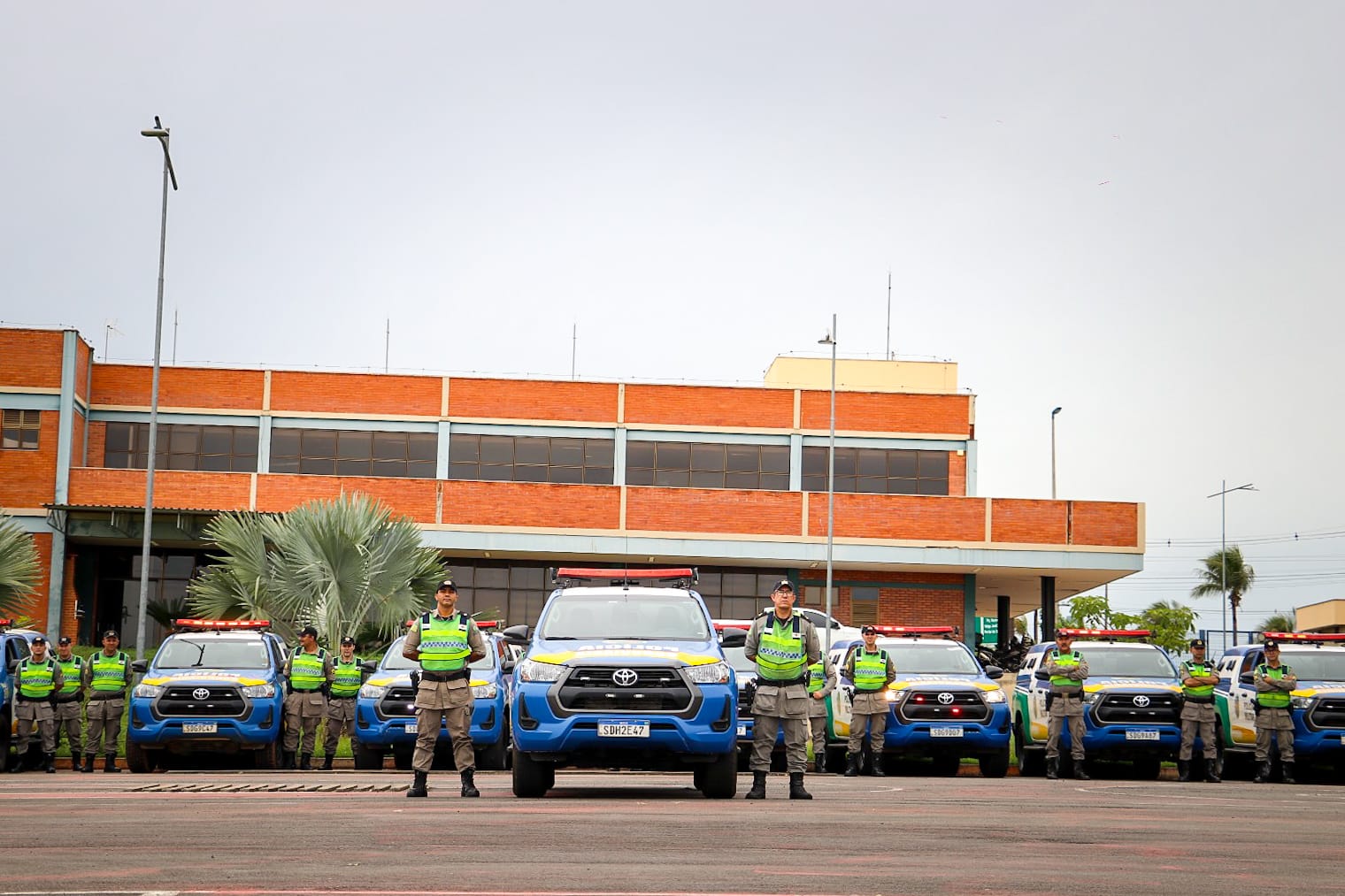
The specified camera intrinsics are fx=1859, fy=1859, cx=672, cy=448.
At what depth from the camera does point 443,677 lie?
53.1 feet

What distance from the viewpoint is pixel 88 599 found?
164 ft

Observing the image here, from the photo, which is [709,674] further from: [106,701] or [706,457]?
[706,457]

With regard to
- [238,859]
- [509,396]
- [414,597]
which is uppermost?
[509,396]

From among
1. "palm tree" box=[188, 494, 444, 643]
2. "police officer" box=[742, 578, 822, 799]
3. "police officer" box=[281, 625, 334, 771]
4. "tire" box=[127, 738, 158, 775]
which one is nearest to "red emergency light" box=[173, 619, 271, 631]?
"police officer" box=[281, 625, 334, 771]

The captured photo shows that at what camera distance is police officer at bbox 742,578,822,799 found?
53.8ft

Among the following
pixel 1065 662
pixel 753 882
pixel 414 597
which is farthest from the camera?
pixel 414 597

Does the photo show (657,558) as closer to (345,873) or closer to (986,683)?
(986,683)

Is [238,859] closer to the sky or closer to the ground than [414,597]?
closer to the ground

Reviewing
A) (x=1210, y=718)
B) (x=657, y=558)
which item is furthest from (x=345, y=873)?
(x=657, y=558)

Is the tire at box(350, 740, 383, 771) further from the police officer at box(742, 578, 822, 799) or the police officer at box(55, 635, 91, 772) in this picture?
the police officer at box(742, 578, 822, 799)

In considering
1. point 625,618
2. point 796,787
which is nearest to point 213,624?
point 625,618

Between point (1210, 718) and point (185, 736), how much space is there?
43.0ft

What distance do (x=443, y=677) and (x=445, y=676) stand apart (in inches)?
0.7

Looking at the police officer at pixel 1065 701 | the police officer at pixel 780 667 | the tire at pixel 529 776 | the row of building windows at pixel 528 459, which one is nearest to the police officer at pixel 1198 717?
the police officer at pixel 1065 701
